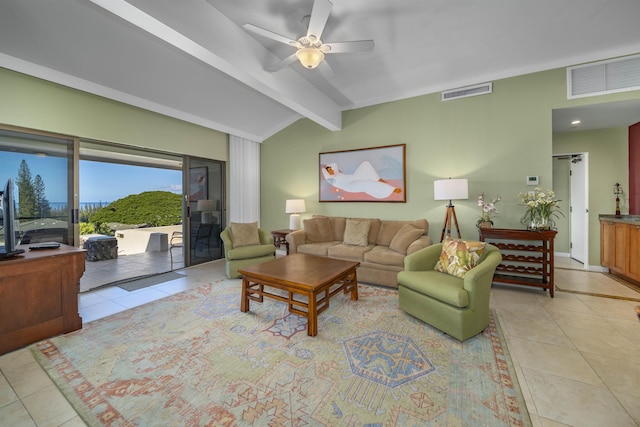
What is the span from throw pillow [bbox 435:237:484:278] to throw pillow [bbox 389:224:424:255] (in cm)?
84

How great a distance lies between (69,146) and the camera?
3.33m

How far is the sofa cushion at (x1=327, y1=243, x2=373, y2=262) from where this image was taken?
380cm

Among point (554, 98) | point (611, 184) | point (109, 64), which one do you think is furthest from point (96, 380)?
point (611, 184)

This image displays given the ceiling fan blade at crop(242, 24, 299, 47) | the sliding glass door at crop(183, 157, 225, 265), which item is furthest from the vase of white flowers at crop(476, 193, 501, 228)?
the sliding glass door at crop(183, 157, 225, 265)

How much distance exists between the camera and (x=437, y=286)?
232 cm

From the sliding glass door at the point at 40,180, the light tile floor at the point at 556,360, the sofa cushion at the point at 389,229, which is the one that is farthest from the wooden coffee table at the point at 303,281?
the sliding glass door at the point at 40,180

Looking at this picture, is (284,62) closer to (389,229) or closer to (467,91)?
(389,229)

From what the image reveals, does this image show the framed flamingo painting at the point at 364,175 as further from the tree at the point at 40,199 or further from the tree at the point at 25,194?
the tree at the point at 25,194

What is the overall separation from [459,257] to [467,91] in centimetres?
285

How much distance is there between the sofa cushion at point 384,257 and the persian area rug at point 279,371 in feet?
2.96

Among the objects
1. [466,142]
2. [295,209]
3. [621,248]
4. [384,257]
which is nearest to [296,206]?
[295,209]

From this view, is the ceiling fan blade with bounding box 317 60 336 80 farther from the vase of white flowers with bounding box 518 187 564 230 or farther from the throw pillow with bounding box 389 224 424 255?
the vase of white flowers with bounding box 518 187 564 230

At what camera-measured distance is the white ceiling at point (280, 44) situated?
2381mm

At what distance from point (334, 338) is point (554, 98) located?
4.34 meters
